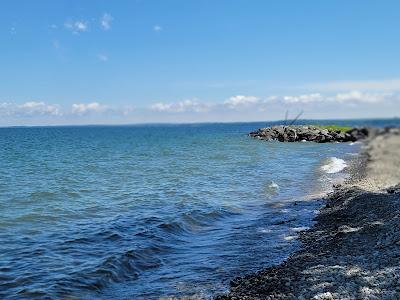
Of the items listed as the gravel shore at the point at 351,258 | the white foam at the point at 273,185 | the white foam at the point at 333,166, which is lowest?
the white foam at the point at 273,185

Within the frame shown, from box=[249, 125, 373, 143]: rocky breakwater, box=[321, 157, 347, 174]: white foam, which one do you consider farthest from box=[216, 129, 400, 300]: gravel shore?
box=[249, 125, 373, 143]: rocky breakwater

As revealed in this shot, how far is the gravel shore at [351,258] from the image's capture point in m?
10.4

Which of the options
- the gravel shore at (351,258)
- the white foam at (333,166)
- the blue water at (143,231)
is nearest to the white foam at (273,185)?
the blue water at (143,231)

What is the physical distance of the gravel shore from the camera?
10.4 meters

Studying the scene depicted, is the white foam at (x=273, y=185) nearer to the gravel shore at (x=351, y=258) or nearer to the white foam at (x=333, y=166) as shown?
the white foam at (x=333, y=166)

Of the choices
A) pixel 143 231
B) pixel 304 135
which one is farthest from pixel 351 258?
pixel 304 135

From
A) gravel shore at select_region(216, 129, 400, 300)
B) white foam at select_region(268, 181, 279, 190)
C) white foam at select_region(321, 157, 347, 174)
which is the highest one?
gravel shore at select_region(216, 129, 400, 300)

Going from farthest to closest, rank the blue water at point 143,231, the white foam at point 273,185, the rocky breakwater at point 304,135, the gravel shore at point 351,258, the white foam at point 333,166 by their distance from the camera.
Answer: the rocky breakwater at point 304,135, the white foam at point 333,166, the white foam at point 273,185, the blue water at point 143,231, the gravel shore at point 351,258

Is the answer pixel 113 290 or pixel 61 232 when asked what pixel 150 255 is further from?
pixel 61 232

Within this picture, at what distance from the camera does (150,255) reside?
62.3ft

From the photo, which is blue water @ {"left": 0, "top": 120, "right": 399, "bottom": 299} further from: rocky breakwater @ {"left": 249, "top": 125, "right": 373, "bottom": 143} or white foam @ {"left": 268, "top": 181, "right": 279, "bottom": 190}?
rocky breakwater @ {"left": 249, "top": 125, "right": 373, "bottom": 143}

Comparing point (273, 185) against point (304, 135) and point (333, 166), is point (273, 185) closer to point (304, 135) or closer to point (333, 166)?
point (333, 166)

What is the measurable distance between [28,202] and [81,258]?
13744 mm

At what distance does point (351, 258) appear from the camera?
1488 cm
